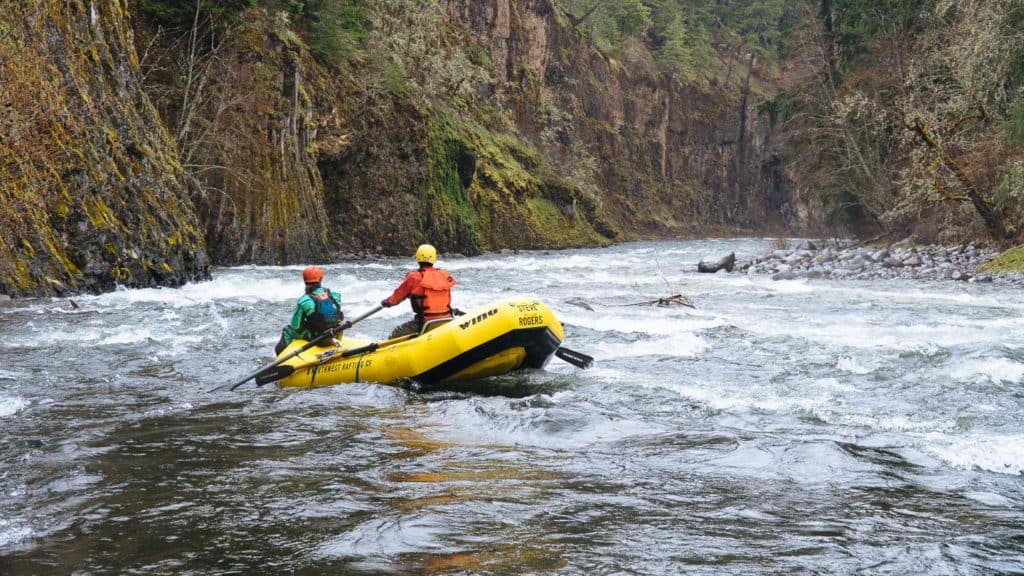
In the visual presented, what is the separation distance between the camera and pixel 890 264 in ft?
72.5

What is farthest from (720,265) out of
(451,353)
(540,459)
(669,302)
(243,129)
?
(540,459)

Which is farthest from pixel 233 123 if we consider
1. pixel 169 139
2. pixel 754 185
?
pixel 754 185

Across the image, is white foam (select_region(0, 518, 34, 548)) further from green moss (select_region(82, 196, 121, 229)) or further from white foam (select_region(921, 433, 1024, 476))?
green moss (select_region(82, 196, 121, 229))

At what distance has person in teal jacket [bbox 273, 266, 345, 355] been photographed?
9.35m

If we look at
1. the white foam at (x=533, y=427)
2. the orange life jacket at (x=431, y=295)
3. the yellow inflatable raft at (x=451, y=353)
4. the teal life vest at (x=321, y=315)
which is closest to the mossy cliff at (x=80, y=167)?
the teal life vest at (x=321, y=315)

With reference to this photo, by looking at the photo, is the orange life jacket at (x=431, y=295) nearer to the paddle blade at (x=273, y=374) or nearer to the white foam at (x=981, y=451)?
the paddle blade at (x=273, y=374)

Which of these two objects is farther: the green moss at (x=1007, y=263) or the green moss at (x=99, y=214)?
the green moss at (x=1007, y=263)

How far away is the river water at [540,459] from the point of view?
3.93m

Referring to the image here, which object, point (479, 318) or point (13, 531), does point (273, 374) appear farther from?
point (13, 531)

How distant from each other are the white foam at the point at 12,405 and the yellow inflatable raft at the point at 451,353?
2060mm

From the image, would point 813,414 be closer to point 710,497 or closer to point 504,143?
point 710,497

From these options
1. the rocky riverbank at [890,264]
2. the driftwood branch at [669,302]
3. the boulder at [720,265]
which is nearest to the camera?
the driftwood branch at [669,302]

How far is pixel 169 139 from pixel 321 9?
10621 millimetres

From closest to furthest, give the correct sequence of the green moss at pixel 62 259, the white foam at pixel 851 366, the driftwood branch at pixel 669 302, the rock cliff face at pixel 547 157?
the white foam at pixel 851 366
the green moss at pixel 62 259
the driftwood branch at pixel 669 302
the rock cliff face at pixel 547 157
